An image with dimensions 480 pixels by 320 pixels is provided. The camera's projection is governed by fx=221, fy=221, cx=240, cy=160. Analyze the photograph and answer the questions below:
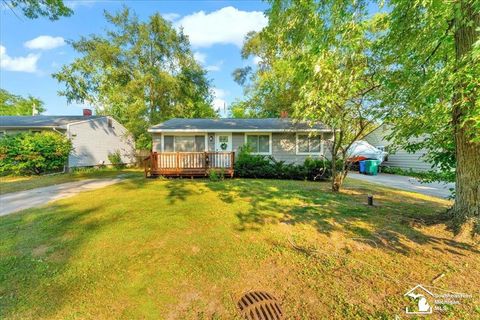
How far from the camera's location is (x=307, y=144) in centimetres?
1244

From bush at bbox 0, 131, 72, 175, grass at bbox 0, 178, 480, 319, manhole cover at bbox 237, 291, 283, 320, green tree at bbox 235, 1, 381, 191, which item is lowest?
manhole cover at bbox 237, 291, 283, 320

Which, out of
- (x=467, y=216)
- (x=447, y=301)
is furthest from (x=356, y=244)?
(x=467, y=216)

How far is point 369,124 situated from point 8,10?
13.6m

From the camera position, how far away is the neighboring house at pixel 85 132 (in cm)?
1419

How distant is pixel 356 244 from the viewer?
348 cm

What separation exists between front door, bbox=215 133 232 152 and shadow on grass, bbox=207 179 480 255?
6.12m

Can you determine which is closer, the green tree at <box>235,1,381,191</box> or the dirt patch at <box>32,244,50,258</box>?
the dirt patch at <box>32,244,50,258</box>

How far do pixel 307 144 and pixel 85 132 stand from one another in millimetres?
15339

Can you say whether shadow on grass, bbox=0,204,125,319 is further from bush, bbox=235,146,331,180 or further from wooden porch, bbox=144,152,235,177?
bush, bbox=235,146,331,180

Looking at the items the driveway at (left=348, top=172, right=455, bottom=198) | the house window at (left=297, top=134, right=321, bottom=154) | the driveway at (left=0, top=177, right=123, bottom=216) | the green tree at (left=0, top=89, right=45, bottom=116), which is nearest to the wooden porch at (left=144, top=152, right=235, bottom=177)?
the driveway at (left=0, top=177, right=123, bottom=216)

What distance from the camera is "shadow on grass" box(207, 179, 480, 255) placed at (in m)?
3.59

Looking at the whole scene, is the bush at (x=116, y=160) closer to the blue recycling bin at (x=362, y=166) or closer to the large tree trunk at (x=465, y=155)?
the blue recycling bin at (x=362, y=166)

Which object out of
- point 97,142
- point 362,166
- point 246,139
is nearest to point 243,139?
point 246,139

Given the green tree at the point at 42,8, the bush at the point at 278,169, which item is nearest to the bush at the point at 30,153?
the green tree at the point at 42,8
